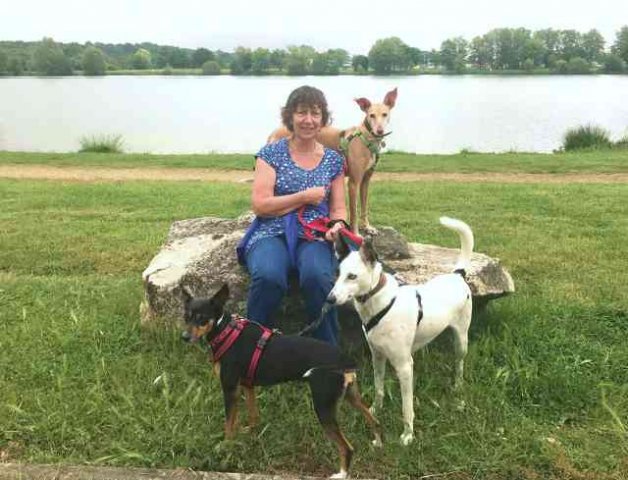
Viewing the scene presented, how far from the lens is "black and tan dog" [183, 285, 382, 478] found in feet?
9.96

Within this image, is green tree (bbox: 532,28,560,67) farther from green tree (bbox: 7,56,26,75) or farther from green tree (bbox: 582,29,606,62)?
green tree (bbox: 7,56,26,75)

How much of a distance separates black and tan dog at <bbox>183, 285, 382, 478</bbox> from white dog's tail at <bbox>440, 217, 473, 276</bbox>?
3.28 feet

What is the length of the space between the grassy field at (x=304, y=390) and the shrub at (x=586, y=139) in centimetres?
1187

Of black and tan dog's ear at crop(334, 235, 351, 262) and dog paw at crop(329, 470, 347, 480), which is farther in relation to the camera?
black and tan dog's ear at crop(334, 235, 351, 262)

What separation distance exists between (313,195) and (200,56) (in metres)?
83.6

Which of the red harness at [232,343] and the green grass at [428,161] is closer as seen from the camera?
the red harness at [232,343]

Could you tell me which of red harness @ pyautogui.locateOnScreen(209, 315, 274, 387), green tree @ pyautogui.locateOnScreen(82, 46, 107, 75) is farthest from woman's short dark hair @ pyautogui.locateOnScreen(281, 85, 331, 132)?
green tree @ pyautogui.locateOnScreen(82, 46, 107, 75)

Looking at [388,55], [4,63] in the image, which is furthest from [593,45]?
[4,63]

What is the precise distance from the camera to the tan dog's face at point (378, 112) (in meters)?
5.64

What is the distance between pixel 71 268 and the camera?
6211mm

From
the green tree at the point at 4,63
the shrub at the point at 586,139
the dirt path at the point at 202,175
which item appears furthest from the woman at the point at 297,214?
the green tree at the point at 4,63

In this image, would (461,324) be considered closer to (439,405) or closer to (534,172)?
(439,405)

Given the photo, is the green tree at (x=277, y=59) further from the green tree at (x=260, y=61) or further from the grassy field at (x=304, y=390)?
the grassy field at (x=304, y=390)

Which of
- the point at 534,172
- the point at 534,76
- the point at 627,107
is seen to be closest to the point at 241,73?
the point at 534,76
